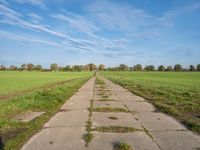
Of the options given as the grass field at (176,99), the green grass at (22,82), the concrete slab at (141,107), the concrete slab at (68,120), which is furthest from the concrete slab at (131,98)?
the green grass at (22,82)

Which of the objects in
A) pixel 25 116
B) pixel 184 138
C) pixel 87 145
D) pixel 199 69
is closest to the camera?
pixel 87 145

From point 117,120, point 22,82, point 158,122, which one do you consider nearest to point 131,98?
point 117,120

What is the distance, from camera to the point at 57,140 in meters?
5.25

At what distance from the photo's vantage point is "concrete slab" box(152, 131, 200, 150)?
477cm

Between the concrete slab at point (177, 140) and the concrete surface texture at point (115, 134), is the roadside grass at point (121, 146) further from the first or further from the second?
the concrete slab at point (177, 140)

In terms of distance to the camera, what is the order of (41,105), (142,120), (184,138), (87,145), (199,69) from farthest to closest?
(199,69), (41,105), (142,120), (184,138), (87,145)

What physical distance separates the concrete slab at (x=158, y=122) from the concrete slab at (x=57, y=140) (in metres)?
2.22

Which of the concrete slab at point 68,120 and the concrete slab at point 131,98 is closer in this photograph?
the concrete slab at point 68,120

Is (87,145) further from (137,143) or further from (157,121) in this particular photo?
(157,121)

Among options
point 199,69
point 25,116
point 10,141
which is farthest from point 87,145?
point 199,69

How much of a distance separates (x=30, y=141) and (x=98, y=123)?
2486 millimetres

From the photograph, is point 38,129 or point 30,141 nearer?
point 30,141

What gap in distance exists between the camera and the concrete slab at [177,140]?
15.6ft

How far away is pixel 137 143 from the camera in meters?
5.02
